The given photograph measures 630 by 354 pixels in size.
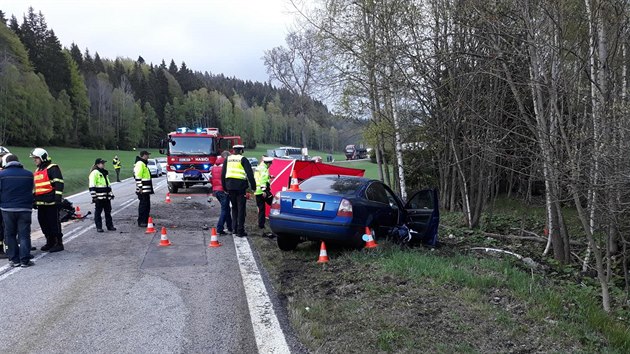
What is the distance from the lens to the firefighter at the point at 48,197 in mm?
8117

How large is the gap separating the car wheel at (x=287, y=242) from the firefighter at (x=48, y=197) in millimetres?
3792

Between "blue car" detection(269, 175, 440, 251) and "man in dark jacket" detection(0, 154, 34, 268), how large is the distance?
12.2 ft

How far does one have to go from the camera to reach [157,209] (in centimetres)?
1480

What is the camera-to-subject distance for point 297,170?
11992 millimetres

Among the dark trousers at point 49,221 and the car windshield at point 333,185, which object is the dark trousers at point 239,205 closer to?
the car windshield at point 333,185

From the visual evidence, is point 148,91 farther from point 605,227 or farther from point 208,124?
point 605,227

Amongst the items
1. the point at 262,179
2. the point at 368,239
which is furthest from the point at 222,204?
the point at 368,239

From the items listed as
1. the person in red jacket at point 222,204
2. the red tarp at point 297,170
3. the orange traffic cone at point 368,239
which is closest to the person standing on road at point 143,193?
the person in red jacket at point 222,204

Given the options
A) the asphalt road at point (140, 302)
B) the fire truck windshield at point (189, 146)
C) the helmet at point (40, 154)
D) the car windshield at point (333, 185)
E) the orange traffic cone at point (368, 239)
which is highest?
the fire truck windshield at point (189, 146)

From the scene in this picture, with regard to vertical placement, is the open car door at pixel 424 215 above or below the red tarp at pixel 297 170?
below

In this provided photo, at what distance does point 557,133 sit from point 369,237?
3048 millimetres

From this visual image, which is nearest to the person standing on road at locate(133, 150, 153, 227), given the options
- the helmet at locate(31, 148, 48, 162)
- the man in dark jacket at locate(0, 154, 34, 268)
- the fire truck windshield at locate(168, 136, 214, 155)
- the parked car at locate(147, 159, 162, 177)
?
the helmet at locate(31, 148, 48, 162)

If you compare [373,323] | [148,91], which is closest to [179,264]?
[373,323]

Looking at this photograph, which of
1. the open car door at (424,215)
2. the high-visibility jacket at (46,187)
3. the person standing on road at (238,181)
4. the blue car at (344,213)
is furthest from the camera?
the person standing on road at (238,181)
